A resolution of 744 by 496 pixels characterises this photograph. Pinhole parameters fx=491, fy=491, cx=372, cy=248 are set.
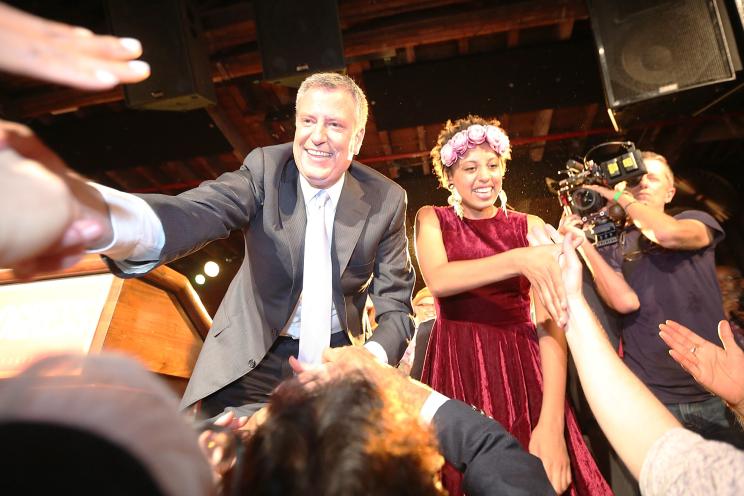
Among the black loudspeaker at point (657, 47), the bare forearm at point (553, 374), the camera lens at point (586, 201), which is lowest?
the bare forearm at point (553, 374)

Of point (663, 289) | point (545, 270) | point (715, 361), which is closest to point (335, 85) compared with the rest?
point (545, 270)

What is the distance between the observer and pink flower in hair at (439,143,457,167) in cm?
231

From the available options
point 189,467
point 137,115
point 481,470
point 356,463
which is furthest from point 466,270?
point 137,115

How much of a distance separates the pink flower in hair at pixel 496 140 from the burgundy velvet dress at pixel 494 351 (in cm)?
36

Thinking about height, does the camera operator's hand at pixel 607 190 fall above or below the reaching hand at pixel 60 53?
below

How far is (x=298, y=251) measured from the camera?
172 centimetres

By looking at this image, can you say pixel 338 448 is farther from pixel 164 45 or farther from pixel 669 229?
pixel 164 45

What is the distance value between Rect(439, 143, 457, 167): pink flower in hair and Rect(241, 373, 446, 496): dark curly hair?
1807 millimetres

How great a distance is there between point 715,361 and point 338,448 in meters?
1.26

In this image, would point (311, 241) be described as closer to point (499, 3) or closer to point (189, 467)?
point (189, 467)

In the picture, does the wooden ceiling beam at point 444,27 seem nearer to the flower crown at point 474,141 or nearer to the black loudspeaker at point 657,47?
the black loudspeaker at point 657,47

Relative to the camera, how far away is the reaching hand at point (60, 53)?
63cm

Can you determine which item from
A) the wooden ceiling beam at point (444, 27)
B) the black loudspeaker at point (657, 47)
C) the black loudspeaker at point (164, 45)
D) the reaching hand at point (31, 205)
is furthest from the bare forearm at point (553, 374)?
the black loudspeaker at point (164, 45)

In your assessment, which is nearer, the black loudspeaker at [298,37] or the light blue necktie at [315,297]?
the light blue necktie at [315,297]
